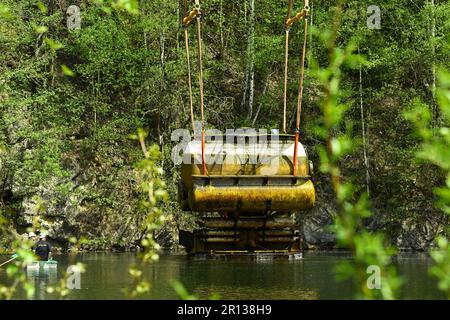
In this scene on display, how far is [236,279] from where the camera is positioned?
Answer: 20266 mm

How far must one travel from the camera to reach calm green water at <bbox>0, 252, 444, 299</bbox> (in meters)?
16.4

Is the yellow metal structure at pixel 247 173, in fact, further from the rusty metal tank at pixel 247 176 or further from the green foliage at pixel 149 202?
the green foliage at pixel 149 202

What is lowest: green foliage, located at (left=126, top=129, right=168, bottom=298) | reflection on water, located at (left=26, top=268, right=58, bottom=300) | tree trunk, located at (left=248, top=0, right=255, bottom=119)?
reflection on water, located at (left=26, top=268, right=58, bottom=300)

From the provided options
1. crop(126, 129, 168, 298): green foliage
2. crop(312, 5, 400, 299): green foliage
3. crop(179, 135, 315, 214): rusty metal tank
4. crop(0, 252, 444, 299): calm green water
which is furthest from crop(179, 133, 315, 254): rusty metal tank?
crop(312, 5, 400, 299): green foliage

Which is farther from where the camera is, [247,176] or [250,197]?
[250,197]

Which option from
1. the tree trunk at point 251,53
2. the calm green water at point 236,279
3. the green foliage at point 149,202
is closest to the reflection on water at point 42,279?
the calm green water at point 236,279

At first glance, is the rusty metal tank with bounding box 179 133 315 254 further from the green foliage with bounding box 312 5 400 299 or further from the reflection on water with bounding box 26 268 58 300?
the green foliage with bounding box 312 5 400 299

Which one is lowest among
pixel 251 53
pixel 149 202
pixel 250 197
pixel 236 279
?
pixel 236 279

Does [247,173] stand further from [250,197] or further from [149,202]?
[149,202]

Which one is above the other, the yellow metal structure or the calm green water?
the yellow metal structure

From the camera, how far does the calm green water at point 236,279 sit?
16.4m

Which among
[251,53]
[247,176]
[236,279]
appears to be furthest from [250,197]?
[251,53]

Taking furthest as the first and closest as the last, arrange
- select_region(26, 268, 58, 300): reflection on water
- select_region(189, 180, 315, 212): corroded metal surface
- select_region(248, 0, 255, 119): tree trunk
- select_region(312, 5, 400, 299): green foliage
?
select_region(248, 0, 255, 119): tree trunk
select_region(189, 180, 315, 212): corroded metal surface
select_region(26, 268, 58, 300): reflection on water
select_region(312, 5, 400, 299): green foliage
